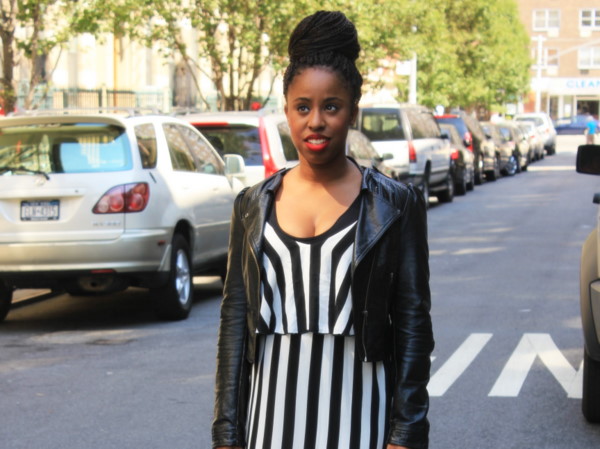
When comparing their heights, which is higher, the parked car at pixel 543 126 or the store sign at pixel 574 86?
the store sign at pixel 574 86

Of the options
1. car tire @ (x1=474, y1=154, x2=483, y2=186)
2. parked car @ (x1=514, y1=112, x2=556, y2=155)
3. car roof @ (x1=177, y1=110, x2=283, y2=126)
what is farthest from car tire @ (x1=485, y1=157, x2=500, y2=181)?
car roof @ (x1=177, y1=110, x2=283, y2=126)

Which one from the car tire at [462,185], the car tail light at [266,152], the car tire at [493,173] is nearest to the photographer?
the car tail light at [266,152]

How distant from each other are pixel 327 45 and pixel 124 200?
23.2 ft

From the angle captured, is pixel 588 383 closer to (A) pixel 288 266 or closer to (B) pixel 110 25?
(A) pixel 288 266

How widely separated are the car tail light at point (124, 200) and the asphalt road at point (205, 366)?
3.26 feet

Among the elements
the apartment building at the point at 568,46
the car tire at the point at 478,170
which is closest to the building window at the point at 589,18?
the apartment building at the point at 568,46

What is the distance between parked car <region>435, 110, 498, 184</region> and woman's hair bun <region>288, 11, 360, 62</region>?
27289 millimetres

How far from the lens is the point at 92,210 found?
32.2 ft

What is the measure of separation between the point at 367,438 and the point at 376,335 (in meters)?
0.24

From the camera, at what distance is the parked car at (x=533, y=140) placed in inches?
1903

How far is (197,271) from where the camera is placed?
11227mm

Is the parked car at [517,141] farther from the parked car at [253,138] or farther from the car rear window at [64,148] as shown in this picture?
the car rear window at [64,148]

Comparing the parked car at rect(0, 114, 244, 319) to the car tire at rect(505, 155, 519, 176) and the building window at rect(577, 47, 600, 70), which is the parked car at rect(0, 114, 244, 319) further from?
the building window at rect(577, 47, 600, 70)

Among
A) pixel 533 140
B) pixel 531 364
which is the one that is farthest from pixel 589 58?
pixel 531 364
